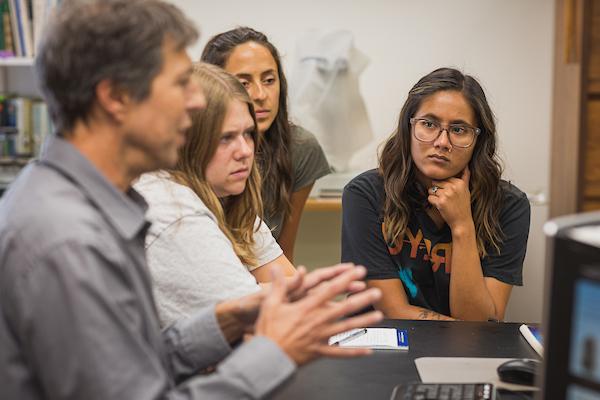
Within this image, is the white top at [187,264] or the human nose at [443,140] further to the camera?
the human nose at [443,140]

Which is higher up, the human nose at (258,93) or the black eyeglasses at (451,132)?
the human nose at (258,93)

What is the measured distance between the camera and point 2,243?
941 millimetres

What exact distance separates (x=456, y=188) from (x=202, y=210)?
930mm

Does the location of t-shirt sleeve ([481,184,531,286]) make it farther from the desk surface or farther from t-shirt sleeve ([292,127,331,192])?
t-shirt sleeve ([292,127,331,192])

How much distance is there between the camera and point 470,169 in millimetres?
2318

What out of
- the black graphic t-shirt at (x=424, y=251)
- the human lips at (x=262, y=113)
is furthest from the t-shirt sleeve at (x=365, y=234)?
the human lips at (x=262, y=113)

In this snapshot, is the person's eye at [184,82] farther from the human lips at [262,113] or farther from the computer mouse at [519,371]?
the human lips at [262,113]

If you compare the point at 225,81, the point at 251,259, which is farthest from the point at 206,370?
the point at 225,81

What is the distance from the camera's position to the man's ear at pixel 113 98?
1015 mm

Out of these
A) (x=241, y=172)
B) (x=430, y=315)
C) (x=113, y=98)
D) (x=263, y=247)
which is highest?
(x=113, y=98)

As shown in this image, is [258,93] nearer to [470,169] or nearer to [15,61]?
[470,169]

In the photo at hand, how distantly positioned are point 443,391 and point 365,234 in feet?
3.06

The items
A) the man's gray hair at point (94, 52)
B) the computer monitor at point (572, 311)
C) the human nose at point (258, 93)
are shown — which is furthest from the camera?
the human nose at point (258, 93)

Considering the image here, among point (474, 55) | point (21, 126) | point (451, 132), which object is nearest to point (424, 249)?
point (451, 132)
